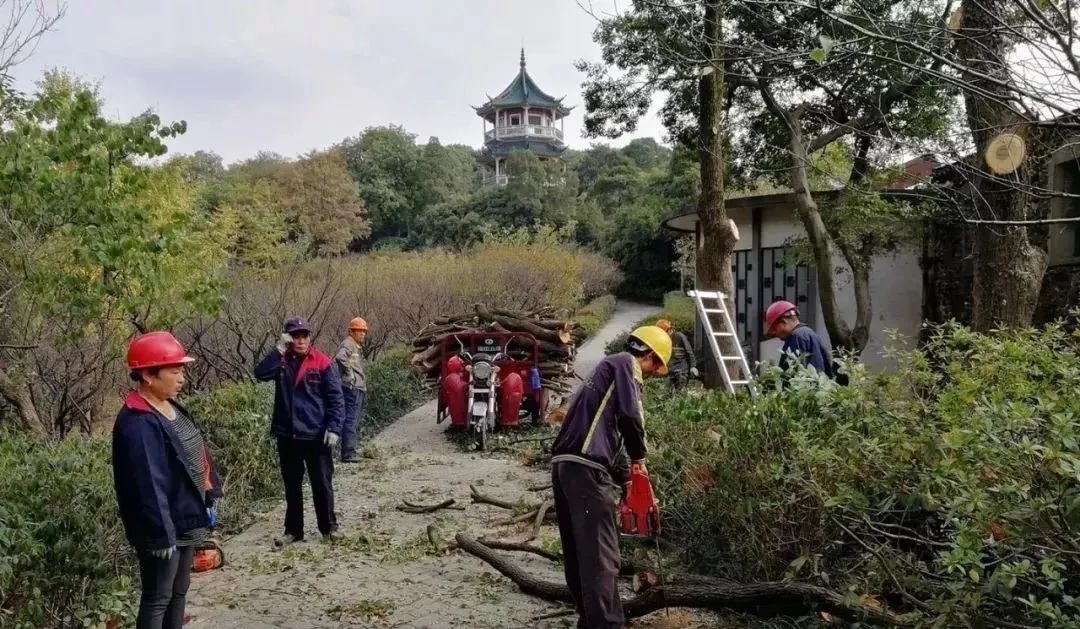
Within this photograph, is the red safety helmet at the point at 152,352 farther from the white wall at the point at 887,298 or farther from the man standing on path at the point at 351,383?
the white wall at the point at 887,298

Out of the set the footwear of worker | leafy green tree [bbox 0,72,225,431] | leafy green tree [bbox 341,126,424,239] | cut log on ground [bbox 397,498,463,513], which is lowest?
cut log on ground [bbox 397,498,463,513]

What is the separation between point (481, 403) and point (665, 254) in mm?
26606

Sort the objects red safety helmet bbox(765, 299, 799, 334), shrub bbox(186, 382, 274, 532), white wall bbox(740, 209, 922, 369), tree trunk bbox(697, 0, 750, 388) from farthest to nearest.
Result: 1. white wall bbox(740, 209, 922, 369)
2. tree trunk bbox(697, 0, 750, 388)
3. shrub bbox(186, 382, 274, 532)
4. red safety helmet bbox(765, 299, 799, 334)

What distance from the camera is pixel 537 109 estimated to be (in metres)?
57.3

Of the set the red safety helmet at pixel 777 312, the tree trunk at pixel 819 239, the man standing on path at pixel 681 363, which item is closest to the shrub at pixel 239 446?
the red safety helmet at pixel 777 312

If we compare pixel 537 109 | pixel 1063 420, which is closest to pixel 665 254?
pixel 537 109

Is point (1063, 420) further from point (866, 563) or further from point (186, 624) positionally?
point (186, 624)

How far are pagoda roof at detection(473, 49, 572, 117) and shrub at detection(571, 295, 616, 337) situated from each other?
27106 millimetres

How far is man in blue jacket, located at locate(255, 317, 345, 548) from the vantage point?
564cm

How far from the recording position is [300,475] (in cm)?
577

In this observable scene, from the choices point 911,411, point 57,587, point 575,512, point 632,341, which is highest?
point 632,341

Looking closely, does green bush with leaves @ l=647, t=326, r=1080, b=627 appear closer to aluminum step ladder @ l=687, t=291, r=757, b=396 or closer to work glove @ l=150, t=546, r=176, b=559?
work glove @ l=150, t=546, r=176, b=559

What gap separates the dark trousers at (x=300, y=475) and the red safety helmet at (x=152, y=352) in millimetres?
2321

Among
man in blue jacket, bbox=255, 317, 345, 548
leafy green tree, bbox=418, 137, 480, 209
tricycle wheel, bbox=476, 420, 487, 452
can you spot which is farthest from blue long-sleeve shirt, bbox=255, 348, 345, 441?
leafy green tree, bbox=418, 137, 480, 209
